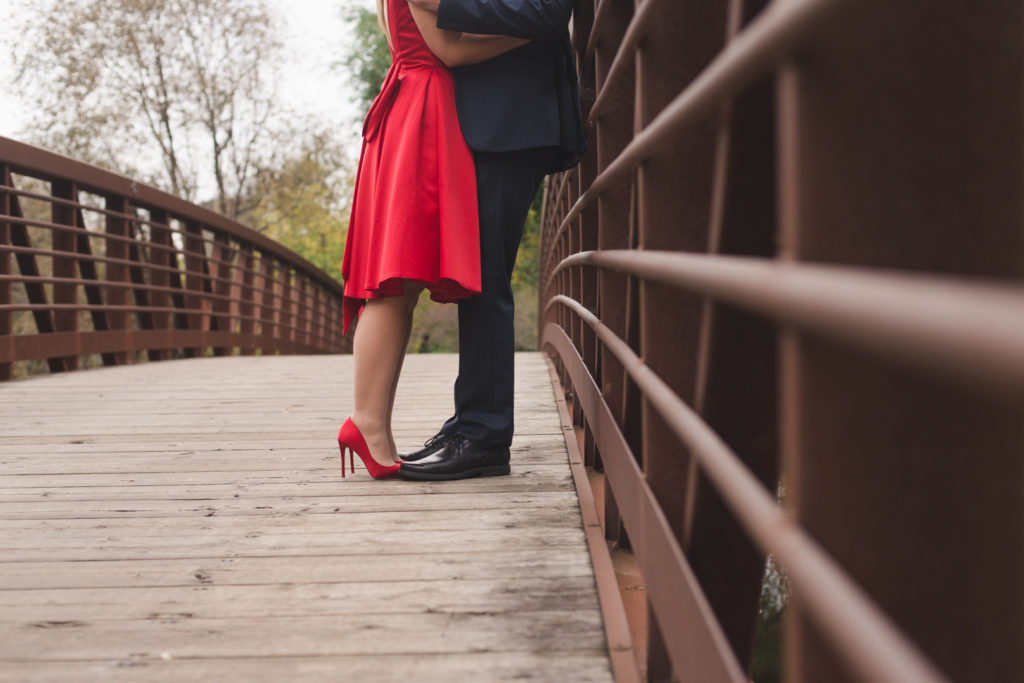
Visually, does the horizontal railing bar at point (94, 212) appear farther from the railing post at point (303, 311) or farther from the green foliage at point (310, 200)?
the green foliage at point (310, 200)

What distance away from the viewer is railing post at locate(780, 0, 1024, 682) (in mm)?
503

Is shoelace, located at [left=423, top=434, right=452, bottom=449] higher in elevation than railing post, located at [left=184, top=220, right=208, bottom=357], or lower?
lower

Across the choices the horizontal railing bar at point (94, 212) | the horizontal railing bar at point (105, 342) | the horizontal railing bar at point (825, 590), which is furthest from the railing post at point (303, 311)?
the horizontal railing bar at point (825, 590)

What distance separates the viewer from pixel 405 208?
2.23 meters

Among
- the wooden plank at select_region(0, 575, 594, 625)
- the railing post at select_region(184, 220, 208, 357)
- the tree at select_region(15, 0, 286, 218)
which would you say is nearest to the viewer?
the wooden plank at select_region(0, 575, 594, 625)

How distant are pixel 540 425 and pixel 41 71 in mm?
16555

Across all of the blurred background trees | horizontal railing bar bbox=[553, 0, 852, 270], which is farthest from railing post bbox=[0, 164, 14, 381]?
the blurred background trees

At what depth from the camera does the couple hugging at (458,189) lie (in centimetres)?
221

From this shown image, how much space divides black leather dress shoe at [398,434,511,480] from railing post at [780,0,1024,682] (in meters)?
1.86

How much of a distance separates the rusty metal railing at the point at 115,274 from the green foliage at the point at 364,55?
7047 millimetres

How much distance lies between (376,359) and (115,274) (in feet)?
16.7

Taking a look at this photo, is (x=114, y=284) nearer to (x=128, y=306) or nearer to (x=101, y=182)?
(x=128, y=306)

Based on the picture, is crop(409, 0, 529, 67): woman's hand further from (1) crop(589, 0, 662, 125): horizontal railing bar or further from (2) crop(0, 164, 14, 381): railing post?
(2) crop(0, 164, 14, 381): railing post

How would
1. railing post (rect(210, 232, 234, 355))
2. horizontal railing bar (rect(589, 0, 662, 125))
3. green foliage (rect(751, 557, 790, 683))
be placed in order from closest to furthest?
horizontal railing bar (rect(589, 0, 662, 125)) → green foliage (rect(751, 557, 790, 683)) → railing post (rect(210, 232, 234, 355))
